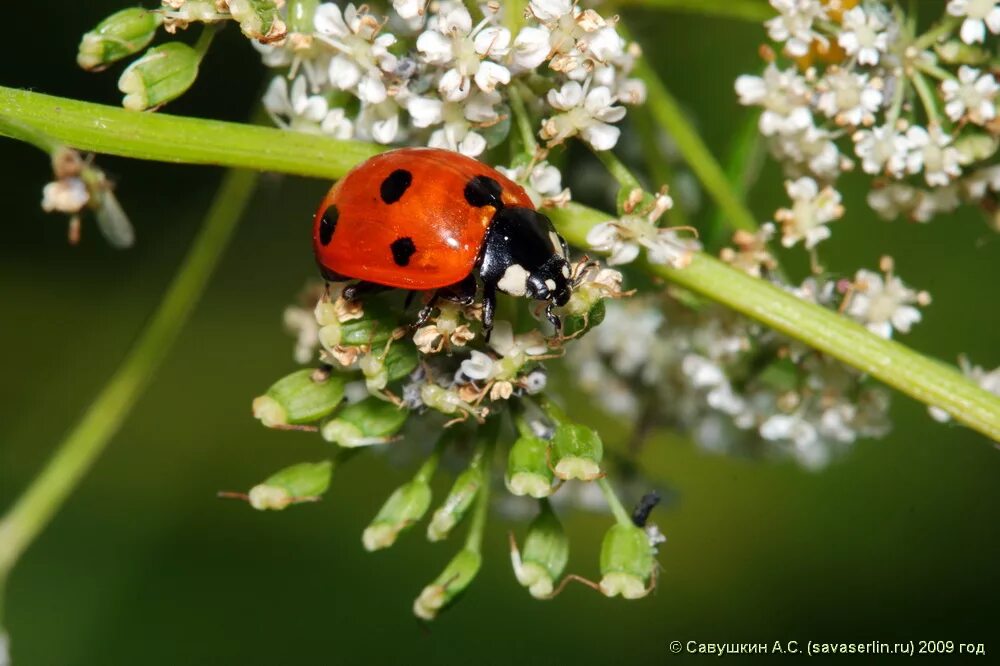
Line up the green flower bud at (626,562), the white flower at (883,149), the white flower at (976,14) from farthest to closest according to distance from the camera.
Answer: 1. the white flower at (883,149)
2. the white flower at (976,14)
3. the green flower bud at (626,562)

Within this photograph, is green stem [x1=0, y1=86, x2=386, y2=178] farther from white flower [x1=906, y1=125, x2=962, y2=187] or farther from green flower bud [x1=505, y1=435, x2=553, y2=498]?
white flower [x1=906, y1=125, x2=962, y2=187]

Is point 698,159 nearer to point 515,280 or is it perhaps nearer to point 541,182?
point 541,182

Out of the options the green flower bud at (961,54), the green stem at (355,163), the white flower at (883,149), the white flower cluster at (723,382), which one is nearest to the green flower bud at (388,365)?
the green stem at (355,163)

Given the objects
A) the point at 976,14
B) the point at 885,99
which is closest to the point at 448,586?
the point at 885,99

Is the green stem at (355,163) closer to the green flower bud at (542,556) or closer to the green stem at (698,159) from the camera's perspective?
the green stem at (698,159)

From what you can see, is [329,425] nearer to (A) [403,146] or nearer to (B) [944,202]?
(A) [403,146]

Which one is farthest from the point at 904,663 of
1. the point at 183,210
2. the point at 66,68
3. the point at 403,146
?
the point at 66,68
